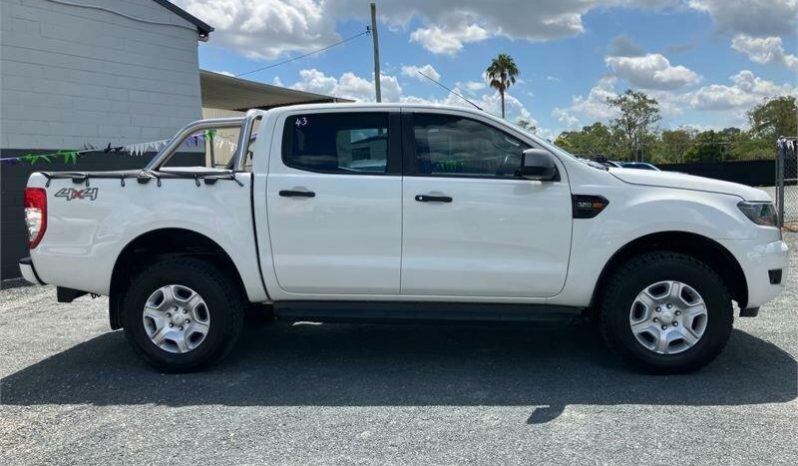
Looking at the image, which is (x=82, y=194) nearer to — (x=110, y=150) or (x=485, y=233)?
(x=485, y=233)

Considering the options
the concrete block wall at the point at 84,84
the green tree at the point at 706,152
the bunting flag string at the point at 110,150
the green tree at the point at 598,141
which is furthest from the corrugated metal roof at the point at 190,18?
the green tree at the point at 706,152

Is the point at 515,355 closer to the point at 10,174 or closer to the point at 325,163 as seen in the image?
the point at 325,163

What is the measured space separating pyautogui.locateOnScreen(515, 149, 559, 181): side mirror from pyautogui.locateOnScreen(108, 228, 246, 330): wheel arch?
7.25 feet

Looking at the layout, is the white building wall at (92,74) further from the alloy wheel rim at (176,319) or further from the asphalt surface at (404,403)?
the alloy wheel rim at (176,319)

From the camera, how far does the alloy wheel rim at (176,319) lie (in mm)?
4590

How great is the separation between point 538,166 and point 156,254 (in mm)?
2958

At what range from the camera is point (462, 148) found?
180 inches

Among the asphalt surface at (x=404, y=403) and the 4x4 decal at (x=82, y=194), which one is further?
the 4x4 decal at (x=82, y=194)

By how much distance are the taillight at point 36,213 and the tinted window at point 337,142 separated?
182cm

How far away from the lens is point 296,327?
5.98m

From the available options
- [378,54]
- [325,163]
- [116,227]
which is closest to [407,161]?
[325,163]

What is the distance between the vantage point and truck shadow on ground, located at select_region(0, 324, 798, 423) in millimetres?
4062

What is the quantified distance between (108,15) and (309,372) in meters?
8.29

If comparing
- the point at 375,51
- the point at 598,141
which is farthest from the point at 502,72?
the point at 375,51
